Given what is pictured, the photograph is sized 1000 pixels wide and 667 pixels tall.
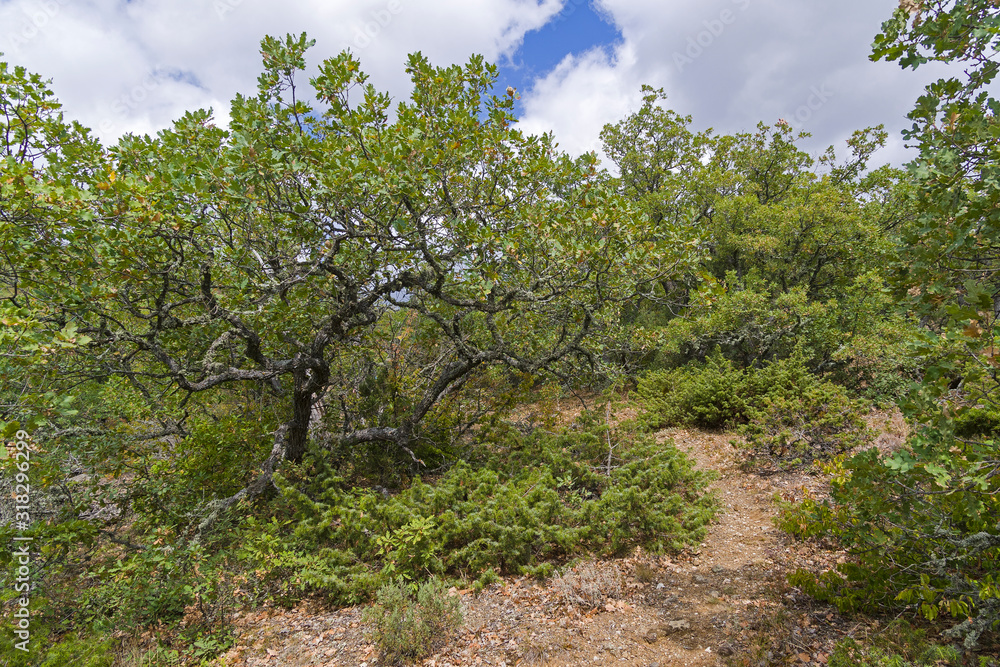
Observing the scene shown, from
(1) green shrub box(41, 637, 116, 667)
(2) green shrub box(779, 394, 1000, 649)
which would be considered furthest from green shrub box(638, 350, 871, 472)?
(1) green shrub box(41, 637, 116, 667)

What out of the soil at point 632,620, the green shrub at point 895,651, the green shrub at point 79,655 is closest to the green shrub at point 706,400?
the soil at point 632,620

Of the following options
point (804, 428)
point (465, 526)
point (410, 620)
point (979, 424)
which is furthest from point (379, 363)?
point (979, 424)

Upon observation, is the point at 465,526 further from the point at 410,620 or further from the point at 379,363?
the point at 379,363

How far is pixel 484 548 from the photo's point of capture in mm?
5293

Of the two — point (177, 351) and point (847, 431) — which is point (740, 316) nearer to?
point (847, 431)

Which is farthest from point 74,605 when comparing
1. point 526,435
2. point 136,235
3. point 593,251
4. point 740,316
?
point 740,316

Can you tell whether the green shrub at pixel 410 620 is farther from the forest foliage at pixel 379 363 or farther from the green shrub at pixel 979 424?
the green shrub at pixel 979 424

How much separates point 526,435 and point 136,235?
6.68 metres

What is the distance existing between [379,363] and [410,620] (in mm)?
5081

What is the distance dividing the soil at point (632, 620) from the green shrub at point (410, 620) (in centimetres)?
12

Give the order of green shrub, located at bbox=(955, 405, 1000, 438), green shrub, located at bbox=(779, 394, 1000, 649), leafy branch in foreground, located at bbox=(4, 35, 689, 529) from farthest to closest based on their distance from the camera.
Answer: green shrub, located at bbox=(955, 405, 1000, 438) < leafy branch in foreground, located at bbox=(4, 35, 689, 529) < green shrub, located at bbox=(779, 394, 1000, 649)

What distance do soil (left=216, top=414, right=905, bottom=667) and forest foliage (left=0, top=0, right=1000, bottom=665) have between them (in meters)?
0.27

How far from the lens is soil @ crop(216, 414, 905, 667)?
367 centimetres

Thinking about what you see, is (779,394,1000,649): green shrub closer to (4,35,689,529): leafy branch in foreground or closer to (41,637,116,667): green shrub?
(4,35,689,529): leafy branch in foreground
